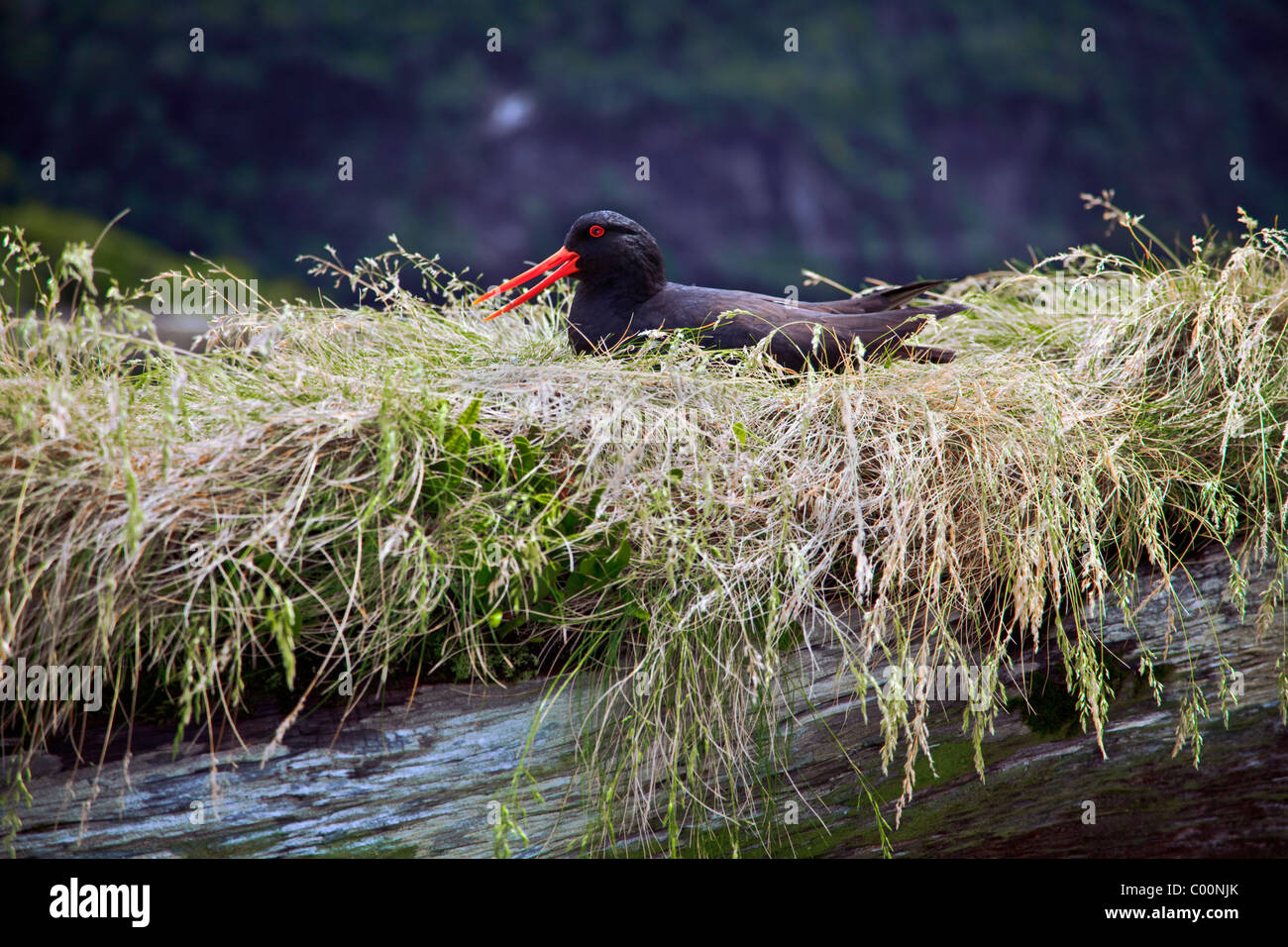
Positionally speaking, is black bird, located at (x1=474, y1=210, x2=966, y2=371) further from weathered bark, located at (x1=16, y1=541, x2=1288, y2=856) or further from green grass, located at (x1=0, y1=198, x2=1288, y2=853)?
weathered bark, located at (x1=16, y1=541, x2=1288, y2=856)

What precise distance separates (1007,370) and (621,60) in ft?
18.3

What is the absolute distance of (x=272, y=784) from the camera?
1.35 metres

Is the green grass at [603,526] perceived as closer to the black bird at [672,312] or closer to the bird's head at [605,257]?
the black bird at [672,312]

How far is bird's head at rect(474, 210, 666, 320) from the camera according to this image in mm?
2066

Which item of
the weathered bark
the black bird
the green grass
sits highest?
the black bird

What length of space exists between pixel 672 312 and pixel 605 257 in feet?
0.72

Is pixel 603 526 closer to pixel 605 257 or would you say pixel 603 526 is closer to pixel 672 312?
pixel 672 312

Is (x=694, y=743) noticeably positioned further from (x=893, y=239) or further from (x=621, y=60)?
(x=621, y=60)

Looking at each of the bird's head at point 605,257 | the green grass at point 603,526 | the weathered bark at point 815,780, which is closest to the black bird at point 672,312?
the bird's head at point 605,257

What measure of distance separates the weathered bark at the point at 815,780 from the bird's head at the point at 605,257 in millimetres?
1005

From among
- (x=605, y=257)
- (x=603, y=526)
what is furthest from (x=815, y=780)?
(x=605, y=257)

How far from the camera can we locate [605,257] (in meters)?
2.08

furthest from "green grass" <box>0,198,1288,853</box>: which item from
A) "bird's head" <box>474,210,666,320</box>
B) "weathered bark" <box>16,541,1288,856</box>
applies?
"bird's head" <box>474,210,666,320</box>

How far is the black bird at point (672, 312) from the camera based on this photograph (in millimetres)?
1941
